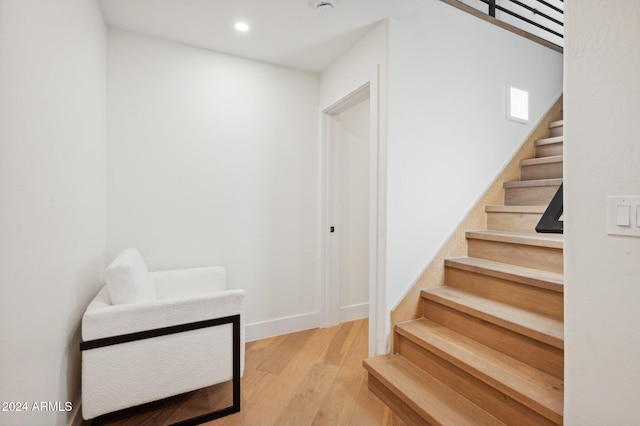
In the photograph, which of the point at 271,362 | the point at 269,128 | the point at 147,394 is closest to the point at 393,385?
the point at 271,362

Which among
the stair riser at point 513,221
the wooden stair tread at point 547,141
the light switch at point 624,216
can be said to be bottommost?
the stair riser at point 513,221

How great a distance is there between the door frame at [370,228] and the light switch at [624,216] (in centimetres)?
122

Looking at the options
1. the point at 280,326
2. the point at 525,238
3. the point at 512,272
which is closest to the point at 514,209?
the point at 525,238

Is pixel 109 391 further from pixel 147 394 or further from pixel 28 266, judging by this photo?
pixel 28 266

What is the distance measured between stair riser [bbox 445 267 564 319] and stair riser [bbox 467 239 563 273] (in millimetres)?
259

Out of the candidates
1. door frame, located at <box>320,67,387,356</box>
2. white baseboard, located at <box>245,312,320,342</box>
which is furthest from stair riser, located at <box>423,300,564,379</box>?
white baseboard, located at <box>245,312,320,342</box>

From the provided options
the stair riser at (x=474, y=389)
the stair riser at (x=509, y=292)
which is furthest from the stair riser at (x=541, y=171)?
the stair riser at (x=474, y=389)

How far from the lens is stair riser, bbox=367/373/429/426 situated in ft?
5.18

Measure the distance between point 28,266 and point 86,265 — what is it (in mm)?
697

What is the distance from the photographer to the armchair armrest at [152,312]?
55.8 inches

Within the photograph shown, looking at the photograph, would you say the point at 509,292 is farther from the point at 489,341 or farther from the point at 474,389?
the point at 474,389

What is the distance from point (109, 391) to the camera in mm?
1434

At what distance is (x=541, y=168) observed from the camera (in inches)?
103

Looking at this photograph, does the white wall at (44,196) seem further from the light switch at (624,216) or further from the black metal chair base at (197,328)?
the light switch at (624,216)
